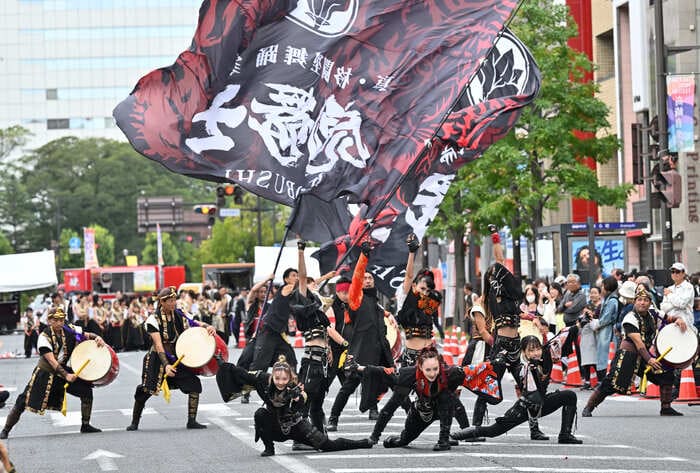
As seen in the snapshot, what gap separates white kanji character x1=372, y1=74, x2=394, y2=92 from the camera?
16.9 meters

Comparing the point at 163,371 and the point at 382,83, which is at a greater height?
the point at 382,83

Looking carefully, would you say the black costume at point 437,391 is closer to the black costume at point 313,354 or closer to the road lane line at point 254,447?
the road lane line at point 254,447

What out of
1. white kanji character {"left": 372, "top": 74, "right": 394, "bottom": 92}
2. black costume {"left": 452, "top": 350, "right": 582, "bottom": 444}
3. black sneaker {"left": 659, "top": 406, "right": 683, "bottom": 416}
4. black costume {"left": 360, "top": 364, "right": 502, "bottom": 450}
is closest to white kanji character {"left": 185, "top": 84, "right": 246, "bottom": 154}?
white kanji character {"left": 372, "top": 74, "right": 394, "bottom": 92}

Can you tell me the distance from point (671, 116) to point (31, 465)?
65.0ft

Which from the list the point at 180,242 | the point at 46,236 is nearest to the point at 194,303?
the point at 46,236

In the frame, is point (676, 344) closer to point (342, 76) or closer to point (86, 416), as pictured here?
point (342, 76)

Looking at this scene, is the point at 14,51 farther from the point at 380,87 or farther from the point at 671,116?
the point at 380,87

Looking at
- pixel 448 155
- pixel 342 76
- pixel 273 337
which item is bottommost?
pixel 273 337

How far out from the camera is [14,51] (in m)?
145

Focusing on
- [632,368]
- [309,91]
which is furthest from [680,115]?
[309,91]

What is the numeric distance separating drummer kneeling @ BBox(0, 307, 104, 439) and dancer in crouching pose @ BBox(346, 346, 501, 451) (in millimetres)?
5143

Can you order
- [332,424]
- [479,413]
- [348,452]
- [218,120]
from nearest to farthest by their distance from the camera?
[348,452] < [479,413] < [218,120] < [332,424]

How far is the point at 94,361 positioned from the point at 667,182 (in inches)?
472

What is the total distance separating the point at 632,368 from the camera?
59.4 ft
